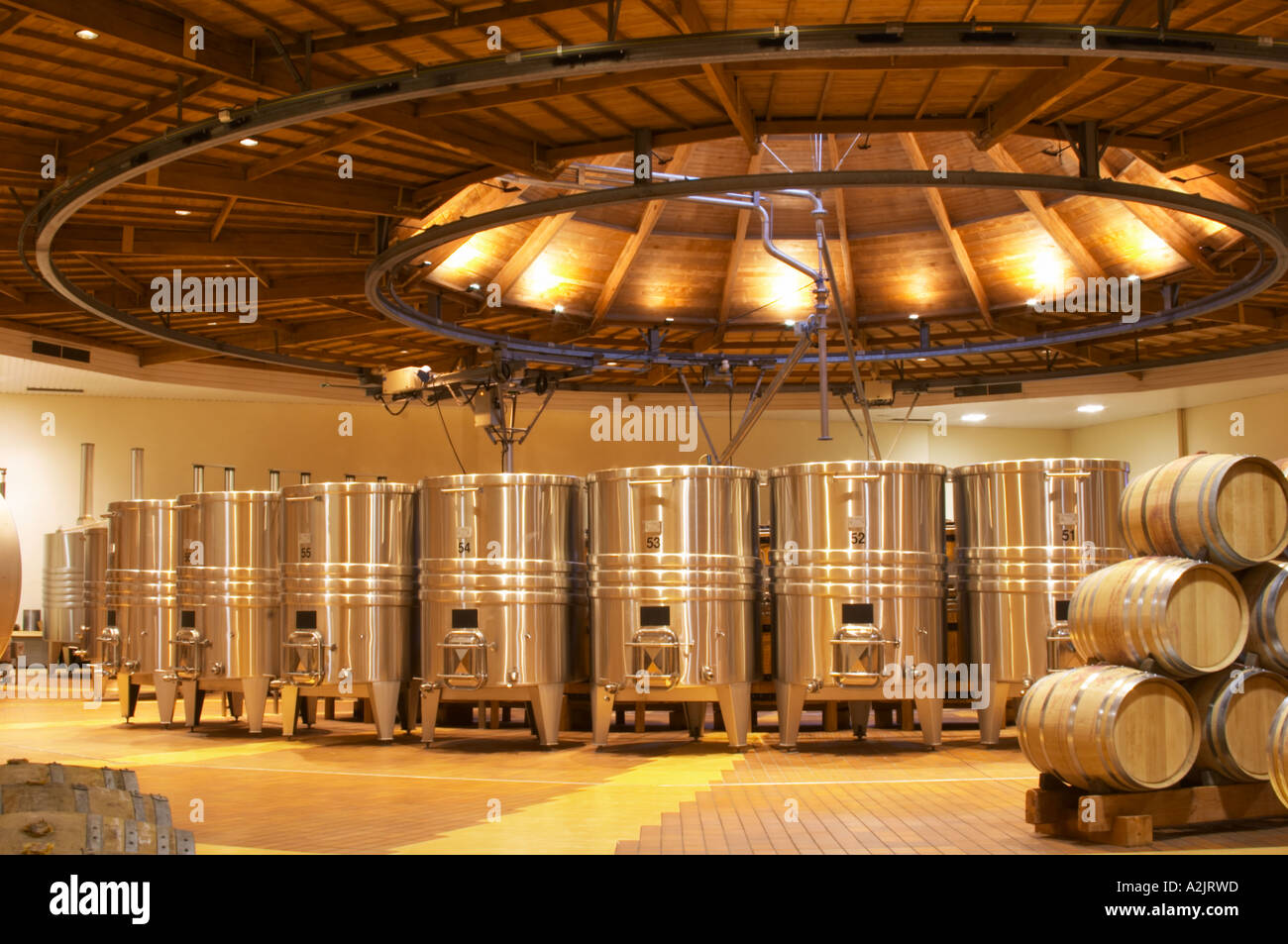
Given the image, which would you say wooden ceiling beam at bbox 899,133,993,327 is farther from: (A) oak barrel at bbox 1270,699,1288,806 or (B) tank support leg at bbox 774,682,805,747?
(A) oak barrel at bbox 1270,699,1288,806

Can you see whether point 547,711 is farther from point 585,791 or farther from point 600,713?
point 585,791

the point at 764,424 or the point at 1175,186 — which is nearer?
the point at 1175,186

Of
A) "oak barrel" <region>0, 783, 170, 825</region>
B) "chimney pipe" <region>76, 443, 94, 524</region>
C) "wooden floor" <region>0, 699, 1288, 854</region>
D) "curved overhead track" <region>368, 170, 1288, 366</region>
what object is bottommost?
"wooden floor" <region>0, 699, 1288, 854</region>

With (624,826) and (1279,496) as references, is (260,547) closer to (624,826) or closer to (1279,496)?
(624,826)

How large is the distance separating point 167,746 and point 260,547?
77.2 inches

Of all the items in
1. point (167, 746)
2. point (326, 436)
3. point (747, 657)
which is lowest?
point (167, 746)

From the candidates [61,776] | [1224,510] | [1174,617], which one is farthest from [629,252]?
[61,776]

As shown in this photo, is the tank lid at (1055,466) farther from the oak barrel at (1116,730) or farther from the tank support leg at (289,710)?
the tank support leg at (289,710)

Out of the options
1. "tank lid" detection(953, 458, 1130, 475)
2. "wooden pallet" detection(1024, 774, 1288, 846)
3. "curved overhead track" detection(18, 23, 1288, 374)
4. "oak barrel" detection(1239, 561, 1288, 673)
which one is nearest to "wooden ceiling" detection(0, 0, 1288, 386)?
"curved overhead track" detection(18, 23, 1288, 374)

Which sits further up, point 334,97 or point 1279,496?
point 334,97

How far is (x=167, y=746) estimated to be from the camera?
1026 centimetres

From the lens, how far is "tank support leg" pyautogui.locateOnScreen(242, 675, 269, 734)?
11.2m

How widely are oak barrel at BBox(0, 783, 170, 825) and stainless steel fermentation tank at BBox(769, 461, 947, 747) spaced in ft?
18.0
